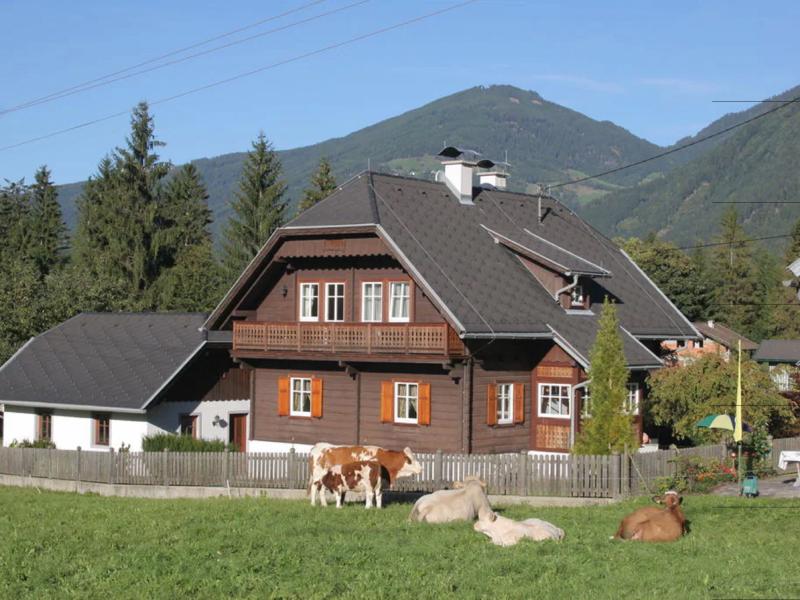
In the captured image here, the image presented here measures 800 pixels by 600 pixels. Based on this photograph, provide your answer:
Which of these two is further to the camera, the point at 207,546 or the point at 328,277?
the point at 328,277

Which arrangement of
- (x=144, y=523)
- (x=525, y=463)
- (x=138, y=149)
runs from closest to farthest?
1. (x=144, y=523)
2. (x=525, y=463)
3. (x=138, y=149)

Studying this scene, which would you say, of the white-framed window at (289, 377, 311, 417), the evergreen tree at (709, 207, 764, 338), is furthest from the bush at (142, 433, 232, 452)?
the evergreen tree at (709, 207, 764, 338)

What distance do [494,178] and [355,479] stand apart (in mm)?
22374

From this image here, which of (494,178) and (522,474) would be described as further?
(494,178)

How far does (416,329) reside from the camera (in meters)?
33.0

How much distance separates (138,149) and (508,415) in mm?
44165

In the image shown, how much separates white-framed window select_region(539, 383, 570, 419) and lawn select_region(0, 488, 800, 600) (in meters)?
11.0

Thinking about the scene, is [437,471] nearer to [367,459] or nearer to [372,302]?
[367,459]

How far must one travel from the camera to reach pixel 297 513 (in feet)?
75.8

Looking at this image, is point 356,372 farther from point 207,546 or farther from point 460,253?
point 207,546

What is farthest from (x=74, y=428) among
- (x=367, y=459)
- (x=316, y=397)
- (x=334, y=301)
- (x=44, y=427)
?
(x=367, y=459)


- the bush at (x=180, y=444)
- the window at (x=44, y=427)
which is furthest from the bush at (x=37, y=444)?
the bush at (x=180, y=444)

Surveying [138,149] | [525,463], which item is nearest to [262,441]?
[525,463]

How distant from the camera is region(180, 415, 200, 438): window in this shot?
38.2 metres
